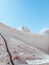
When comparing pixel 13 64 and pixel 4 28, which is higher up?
pixel 4 28

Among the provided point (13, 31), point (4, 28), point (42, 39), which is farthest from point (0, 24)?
point (42, 39)

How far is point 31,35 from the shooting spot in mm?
2906

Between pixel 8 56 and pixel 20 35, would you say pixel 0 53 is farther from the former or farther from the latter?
pixel 20 35

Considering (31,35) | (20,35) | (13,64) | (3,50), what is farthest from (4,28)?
(13,64)

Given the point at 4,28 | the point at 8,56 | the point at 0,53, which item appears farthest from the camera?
the point at 4,28

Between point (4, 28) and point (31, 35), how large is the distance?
1.98 feet

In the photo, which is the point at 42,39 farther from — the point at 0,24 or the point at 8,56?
the point at 8,56

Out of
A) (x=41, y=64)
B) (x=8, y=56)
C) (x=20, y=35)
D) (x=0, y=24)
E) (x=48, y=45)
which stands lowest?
(x=41, y=64)

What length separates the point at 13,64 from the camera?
1417 mm

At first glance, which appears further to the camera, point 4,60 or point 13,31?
point 13,31

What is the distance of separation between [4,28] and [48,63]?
4.53 feet

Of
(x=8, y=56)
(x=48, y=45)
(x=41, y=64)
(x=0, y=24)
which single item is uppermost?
(x=0, y=24)

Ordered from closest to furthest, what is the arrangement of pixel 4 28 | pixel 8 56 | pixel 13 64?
pixel 13 64 → pixel 8 56 → pixel 4 28

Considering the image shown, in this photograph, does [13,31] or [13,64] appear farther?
[13,31]
